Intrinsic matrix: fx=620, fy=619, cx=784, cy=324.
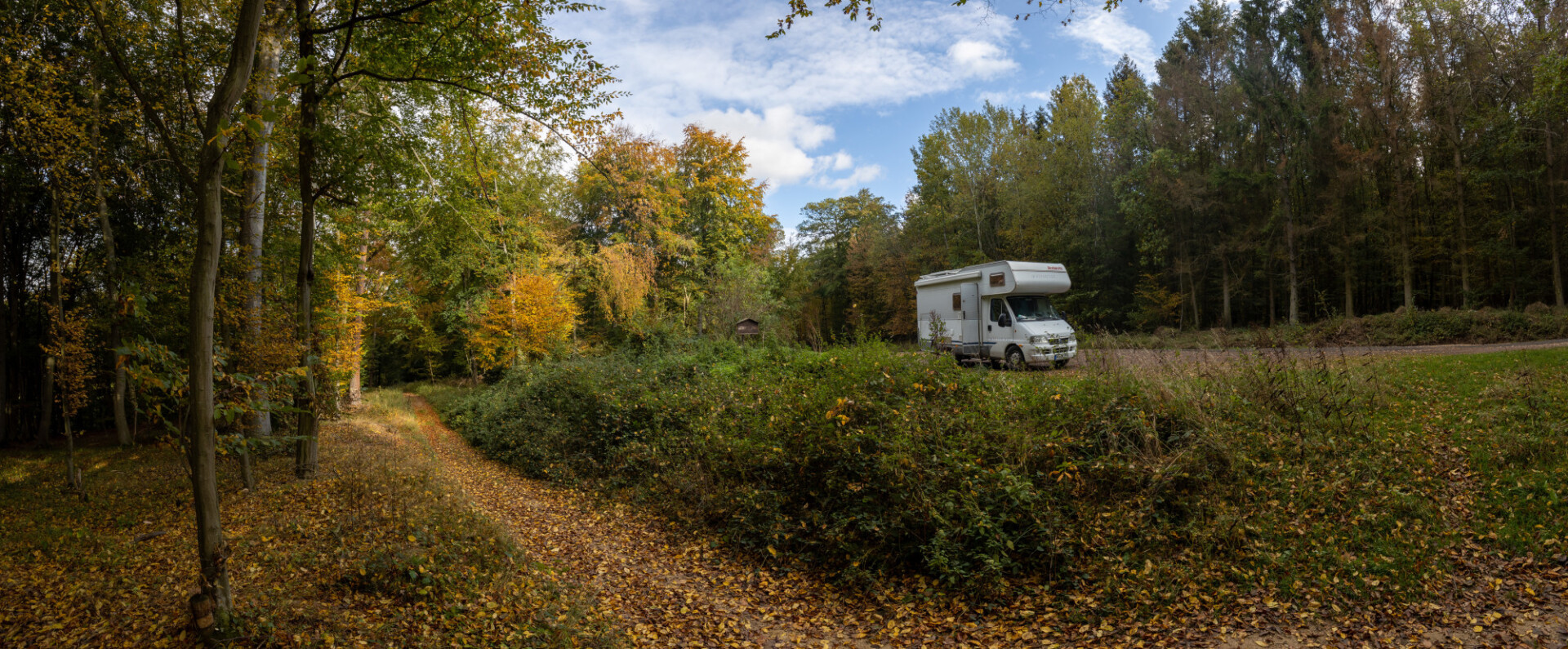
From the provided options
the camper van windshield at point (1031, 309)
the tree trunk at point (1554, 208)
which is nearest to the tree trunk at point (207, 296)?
the camper van windshield at point (1031, 309)

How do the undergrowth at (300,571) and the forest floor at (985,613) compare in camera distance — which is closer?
the undergrowth at (300,571)

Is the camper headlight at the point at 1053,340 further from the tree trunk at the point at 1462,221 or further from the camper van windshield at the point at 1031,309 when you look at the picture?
the tree trunk at the point at 1462,221

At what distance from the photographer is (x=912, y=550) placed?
5.18 m

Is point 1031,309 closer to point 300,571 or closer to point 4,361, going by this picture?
point 300,571

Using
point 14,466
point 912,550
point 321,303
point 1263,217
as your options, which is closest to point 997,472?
point 912,550

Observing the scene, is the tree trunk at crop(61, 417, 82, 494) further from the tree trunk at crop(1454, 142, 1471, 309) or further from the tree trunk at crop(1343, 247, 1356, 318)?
the tree trunk at crop(1454, 142, 1471, 309)

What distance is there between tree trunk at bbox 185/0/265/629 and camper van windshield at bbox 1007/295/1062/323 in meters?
13.6

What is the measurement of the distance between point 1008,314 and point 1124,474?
9076mm

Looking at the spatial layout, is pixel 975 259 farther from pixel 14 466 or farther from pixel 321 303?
pixel 14 466

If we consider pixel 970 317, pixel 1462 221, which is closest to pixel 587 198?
pixel 970 317

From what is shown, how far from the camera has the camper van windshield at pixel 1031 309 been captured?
555 inches

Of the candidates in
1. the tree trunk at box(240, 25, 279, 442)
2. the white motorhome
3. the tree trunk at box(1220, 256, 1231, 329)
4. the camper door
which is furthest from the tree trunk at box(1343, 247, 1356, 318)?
the tree trunk at box(240, 25, 279, 442)

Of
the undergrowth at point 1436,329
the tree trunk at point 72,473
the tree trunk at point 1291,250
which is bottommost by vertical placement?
the tree trunk at point 72,473

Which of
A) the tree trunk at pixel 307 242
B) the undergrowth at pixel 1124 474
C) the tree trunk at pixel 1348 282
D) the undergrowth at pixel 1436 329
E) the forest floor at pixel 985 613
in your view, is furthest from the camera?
the tree trunk at pixel 1348 282
